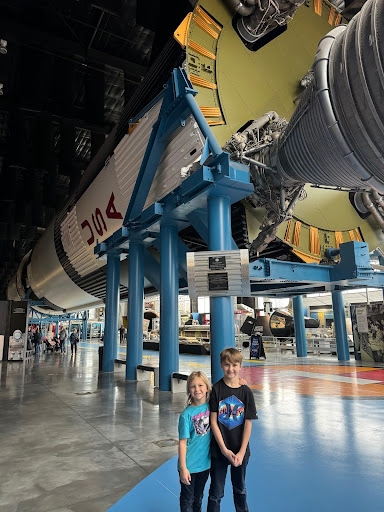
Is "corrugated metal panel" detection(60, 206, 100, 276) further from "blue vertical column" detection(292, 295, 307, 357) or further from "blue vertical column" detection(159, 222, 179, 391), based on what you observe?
"blue vertical column" detection(292, 295, 307, 357)

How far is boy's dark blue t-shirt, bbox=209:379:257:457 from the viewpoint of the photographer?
1731 mm

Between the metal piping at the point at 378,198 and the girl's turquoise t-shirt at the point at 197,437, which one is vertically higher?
the metal piping at the point at 378,198

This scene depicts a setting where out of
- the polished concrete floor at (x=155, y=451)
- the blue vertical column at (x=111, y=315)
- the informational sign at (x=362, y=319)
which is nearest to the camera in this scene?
the polished concrete floor at (x=155, y=451)

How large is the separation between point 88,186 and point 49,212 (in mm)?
9071

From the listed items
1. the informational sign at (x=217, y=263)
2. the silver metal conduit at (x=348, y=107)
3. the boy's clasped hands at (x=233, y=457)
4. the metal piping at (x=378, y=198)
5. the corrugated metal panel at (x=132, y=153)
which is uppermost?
the corrugated metal panel at (x=132, y=153)

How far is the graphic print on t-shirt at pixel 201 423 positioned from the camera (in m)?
1.70

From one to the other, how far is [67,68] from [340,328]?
426 inches

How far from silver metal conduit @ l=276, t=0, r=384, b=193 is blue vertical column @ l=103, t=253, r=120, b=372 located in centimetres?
561

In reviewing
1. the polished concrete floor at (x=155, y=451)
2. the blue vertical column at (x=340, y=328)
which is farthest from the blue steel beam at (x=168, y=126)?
the blue vertical column at (x=340, y=328)

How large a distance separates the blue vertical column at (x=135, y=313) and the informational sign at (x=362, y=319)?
7.15 m

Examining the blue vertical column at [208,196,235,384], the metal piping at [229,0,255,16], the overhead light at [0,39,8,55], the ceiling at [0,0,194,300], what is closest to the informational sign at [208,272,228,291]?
the blue vertical column at [208,196,235,384]

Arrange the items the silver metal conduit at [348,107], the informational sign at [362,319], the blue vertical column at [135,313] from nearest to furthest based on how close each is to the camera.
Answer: the silver metal conduit at [348,107] < the blue vertical column at [135,313] < the informational sign at [362,319]

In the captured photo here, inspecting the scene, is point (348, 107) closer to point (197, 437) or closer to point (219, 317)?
point (219, 317)

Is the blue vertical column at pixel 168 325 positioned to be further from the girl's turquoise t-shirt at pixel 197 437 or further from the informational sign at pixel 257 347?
the informational sign at pixel 257 347
